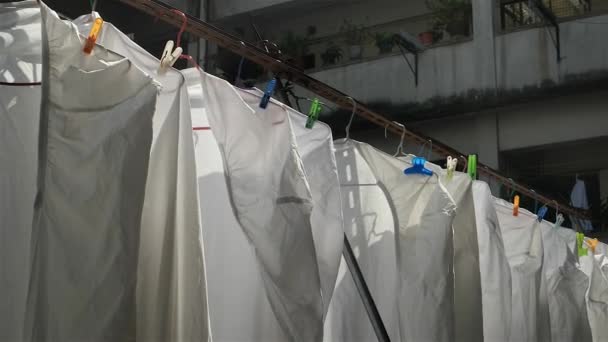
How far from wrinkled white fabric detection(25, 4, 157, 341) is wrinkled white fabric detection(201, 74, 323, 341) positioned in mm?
317

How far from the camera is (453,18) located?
7.07 metres

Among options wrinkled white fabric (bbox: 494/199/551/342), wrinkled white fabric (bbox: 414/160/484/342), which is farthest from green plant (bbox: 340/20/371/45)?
wrinkled white fabric (bbox: 414/160/484/342)

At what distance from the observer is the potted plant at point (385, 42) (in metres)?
7.25

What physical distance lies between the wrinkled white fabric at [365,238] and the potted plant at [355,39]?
5.22m

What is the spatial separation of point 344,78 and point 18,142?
602 cm

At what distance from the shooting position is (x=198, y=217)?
153cm

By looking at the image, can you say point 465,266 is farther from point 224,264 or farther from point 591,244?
point 591,244

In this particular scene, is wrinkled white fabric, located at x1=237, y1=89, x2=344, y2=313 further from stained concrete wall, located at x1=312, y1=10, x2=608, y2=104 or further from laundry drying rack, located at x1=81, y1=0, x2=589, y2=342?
stained concrete wall, located at x1=312, y1=10, x2=608, y2=104

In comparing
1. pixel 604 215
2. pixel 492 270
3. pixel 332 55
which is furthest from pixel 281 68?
pixel 332 55

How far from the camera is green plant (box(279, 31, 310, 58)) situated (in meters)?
7.74

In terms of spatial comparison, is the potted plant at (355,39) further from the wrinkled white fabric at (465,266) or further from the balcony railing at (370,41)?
the wrinkled white fabric at (465,266)

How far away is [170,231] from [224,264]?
19.1 inches

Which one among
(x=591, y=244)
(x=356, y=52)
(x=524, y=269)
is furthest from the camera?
(x=356, y=52)

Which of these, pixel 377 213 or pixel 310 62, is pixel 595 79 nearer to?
pixel 310 62
